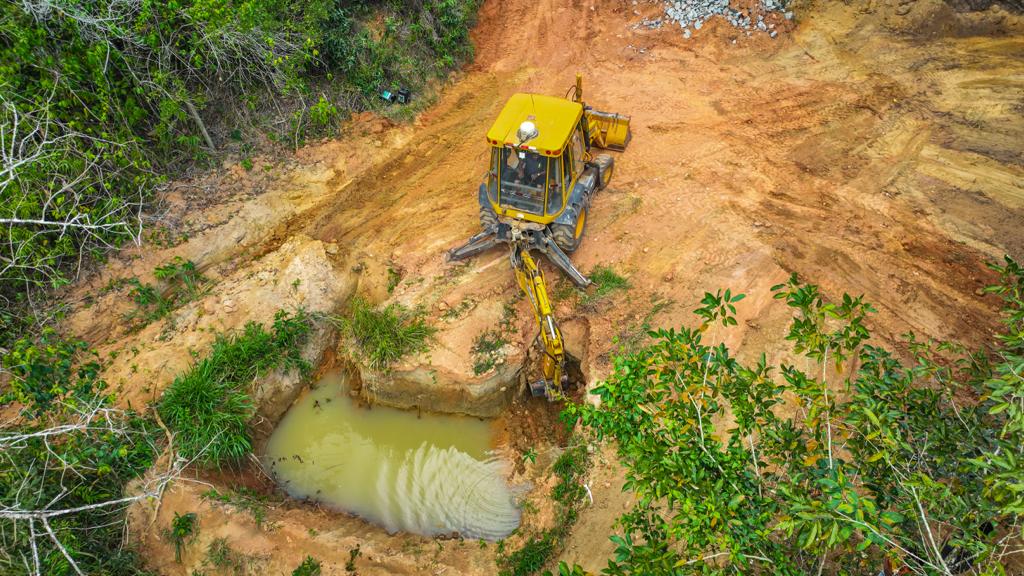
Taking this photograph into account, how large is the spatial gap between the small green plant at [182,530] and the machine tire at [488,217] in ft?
18.6

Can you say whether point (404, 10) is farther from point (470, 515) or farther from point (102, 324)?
point (470, 515)

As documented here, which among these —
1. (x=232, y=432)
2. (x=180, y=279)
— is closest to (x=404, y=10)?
(x=180, y=279)

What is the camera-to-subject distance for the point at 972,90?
1170 cm

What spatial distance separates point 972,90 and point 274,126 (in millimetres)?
13885

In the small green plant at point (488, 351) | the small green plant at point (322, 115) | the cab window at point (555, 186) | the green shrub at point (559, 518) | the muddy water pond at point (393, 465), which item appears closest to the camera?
the green shrub at point (559, 518)

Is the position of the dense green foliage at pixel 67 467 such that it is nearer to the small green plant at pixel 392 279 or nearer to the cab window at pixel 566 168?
the small green plant at pixel 392 279

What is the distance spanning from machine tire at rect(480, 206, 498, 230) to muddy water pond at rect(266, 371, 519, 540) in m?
3.04

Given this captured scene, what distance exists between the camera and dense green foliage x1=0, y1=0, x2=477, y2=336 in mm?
8539

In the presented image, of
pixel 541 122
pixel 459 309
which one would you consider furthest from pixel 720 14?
pixel 459 309

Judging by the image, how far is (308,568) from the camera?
7086 millimetres

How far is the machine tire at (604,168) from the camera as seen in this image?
10298 millimetres

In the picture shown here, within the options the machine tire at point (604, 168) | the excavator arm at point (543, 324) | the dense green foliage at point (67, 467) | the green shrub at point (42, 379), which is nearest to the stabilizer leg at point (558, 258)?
the excavator arm at point (543, 324)

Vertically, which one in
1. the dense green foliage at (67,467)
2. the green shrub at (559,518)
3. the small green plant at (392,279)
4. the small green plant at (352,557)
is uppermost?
the small green plant at (392,279)

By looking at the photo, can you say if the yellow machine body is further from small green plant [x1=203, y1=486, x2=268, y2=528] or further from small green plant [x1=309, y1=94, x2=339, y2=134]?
small green plant [x1=203, y1=486, x2=268, y2=528]
